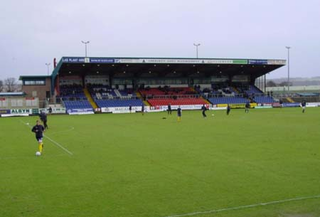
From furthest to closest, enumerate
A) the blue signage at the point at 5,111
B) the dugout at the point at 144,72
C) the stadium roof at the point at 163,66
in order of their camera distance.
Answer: the dugout at the point at 144,72, the stadium roof at the point at 163,66, the blue signage at the point at 5,111

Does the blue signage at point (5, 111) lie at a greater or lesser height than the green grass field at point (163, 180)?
greater

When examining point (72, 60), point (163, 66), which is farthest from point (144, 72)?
point (72, 60)

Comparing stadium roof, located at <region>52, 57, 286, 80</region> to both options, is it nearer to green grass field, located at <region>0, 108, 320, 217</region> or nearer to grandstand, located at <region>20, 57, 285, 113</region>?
grandstand, located at <region>20, 57, 285, 113</region>

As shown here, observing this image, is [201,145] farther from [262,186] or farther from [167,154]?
[262,186]

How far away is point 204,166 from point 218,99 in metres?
64.2

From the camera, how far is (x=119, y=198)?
1020 centimetres

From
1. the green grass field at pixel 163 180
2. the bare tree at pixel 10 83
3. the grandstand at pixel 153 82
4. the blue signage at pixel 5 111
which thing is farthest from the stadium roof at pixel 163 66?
the bare tree at pixel 10 83

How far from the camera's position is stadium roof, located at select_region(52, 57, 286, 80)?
65.9m

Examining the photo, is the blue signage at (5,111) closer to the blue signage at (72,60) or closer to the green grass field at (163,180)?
the blue signage at (72,60)

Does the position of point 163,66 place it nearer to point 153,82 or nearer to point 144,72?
point 144,72

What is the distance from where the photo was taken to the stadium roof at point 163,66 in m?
65.9

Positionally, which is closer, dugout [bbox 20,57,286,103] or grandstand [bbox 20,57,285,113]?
dugout [bbox 20,57,286,103]

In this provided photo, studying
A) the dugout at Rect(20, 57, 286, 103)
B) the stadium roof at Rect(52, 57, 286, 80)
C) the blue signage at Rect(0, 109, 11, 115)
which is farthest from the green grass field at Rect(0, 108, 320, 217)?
the dugout at Rect(20, 57, 286, 103)

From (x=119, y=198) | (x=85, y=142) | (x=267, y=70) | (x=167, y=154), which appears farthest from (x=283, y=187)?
(x=267, y=70)
